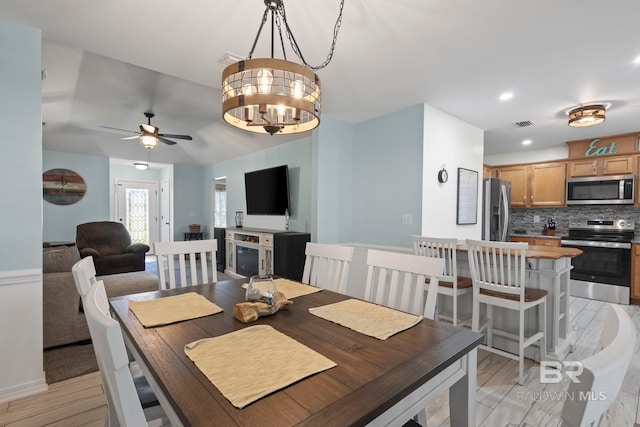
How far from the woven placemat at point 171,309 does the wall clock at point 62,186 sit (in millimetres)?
6111

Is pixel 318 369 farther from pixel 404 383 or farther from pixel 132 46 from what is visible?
pixel 132 46

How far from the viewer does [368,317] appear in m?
1.46

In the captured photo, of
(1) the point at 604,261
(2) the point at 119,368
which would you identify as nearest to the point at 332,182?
(2) the point at 119,368

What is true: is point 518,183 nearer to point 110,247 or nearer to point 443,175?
point 443,175

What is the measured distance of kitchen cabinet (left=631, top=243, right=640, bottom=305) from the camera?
4.09 metres

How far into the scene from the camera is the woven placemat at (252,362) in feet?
2.86

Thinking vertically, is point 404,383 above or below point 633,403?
above

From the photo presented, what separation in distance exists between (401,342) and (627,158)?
212 inches

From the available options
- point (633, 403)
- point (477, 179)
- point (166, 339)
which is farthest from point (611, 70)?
point (166, 339)

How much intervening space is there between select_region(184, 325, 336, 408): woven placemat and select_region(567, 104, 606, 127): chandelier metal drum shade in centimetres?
392

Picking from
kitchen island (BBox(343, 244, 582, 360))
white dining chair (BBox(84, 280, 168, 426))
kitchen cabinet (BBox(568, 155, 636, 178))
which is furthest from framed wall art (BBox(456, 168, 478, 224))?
white dining chair (BBox(84, 280, 168, 426))

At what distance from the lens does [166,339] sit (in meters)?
1.20

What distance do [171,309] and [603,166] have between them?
6042 millimetres

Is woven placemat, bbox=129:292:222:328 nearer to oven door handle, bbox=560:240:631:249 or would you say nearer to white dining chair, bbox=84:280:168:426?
white dining chair, bbox=84:280:168:426
